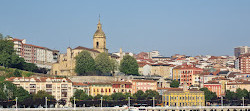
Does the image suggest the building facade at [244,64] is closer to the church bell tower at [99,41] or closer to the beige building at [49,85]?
the church bell tower at [99,41]

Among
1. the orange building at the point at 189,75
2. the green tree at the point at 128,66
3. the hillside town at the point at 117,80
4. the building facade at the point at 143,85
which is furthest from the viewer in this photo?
the orange building at the point at 189,75

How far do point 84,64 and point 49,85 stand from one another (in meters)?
18.8

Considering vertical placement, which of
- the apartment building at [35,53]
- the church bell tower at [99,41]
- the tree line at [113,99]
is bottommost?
the tree line at [113,99]

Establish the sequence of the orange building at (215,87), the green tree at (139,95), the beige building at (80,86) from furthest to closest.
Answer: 1. the orange building at (215,87)
2. the beige building at (80,86)
3. the green tree at (139,95)

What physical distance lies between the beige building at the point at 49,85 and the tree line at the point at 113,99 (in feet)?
9.25

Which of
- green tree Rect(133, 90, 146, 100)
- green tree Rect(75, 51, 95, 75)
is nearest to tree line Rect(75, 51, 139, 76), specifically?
green tree Rect(75, 51, 95, 75)

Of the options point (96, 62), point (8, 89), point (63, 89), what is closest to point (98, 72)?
point (96, 62)

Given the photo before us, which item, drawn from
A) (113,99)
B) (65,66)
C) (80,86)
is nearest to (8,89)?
(80,86)

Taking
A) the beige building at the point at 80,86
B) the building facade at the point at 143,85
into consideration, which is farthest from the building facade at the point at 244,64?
the beige building at the point at 80,86

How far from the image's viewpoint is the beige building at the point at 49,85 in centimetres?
10381

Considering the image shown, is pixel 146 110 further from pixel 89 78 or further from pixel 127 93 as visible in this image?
pixel 89 78

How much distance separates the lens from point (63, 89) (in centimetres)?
10712

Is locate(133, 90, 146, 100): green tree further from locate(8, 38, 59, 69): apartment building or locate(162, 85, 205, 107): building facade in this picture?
locate(8, 38, 59, 69): apartment building

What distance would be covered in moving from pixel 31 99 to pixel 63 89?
12189 millimetres
